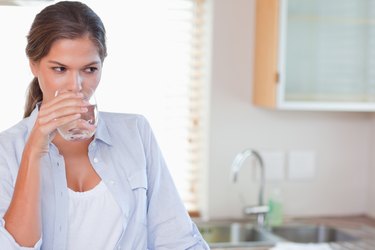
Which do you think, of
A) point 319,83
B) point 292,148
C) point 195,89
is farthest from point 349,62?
point 195,89

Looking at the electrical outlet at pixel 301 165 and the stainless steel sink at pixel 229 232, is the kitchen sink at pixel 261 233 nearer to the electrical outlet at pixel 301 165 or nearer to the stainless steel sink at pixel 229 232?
the stainless steel sink at pixel 229 232

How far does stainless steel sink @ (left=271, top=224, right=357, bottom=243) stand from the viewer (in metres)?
2.99

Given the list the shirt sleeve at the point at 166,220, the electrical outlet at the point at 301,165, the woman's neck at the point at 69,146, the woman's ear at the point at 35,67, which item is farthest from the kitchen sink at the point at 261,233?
the woman's ear at the point at 35,67

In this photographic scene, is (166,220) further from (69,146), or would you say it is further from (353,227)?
(353,227)

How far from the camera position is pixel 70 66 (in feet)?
4.68

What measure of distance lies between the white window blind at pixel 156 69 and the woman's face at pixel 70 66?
55.8 inches

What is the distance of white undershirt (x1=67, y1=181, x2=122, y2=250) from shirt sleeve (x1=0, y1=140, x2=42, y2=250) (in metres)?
0.11

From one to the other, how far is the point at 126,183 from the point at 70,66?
1.06ft

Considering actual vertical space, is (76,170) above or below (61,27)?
below

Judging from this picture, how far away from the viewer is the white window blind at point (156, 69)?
283 centimetres

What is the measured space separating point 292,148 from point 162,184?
1653mm

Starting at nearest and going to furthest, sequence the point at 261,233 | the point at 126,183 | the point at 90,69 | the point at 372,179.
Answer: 1. the point at 90,69
2. the point at 126,183
3. the point at 261,233
4. the point at 372,179

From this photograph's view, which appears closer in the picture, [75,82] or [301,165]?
[75,82]

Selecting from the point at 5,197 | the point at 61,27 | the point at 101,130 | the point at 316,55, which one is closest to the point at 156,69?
the point at 316,55
